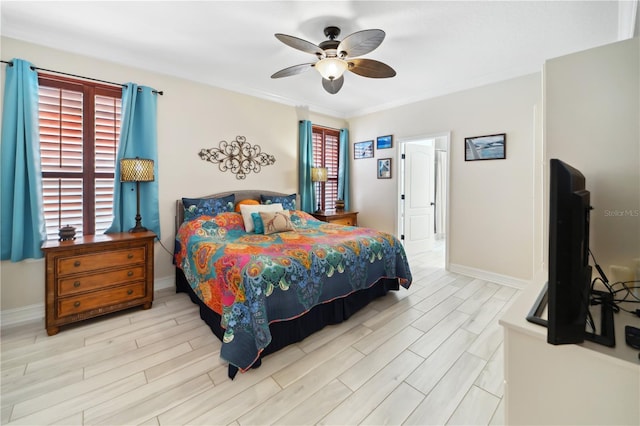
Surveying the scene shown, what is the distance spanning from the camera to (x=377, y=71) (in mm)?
2586

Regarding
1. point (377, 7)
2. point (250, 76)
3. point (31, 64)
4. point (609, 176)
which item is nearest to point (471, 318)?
point (609, 176)

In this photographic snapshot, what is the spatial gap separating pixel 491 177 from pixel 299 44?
2961 mm

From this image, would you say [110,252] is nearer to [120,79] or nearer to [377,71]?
[120,79]

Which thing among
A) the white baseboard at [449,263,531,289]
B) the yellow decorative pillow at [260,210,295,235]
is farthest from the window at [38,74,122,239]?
the white baseboard at [449,263,531,289]

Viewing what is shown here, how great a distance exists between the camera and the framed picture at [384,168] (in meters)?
4.78

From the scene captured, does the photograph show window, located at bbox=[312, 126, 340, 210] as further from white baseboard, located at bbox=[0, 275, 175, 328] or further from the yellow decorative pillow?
white baseboard, located at bbox=[0, 275, 175, 328]

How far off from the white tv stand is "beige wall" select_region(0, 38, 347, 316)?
3538mm

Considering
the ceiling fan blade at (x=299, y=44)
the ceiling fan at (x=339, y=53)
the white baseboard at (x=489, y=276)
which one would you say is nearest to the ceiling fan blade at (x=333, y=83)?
the ceiling fan at (x=339, y=53)

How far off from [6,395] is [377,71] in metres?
3.62

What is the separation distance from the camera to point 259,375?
1.82 metres

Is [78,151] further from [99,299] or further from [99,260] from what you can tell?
[99,299]

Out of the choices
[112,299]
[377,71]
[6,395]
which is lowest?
[6,395]

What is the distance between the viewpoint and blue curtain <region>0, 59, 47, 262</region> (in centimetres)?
239

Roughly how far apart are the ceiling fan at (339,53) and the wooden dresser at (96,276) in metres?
2.31
